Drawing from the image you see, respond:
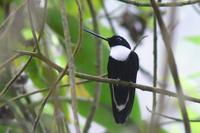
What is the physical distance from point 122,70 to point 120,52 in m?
0.07

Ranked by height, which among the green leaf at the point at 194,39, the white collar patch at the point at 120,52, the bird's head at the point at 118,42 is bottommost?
the white collar patch at the point at 120,52

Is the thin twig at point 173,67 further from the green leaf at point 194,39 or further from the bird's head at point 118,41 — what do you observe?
the green leaf at point 194,39

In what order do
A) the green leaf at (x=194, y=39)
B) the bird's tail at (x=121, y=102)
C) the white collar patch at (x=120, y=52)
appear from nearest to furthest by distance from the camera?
the bird's tail at (x=121, y=102)
the white collar patch at (x=120, y=52)
the green leaf at (x=194, y=39)

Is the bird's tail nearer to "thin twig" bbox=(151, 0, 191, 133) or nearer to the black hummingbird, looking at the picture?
the black hummingbird

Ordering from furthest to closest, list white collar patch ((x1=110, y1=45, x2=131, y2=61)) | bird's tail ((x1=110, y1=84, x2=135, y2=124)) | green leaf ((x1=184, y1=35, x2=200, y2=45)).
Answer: green leaf ((x1=184, y1=35, x2=200, y2=45)) → white collar patch ((x1=110, y1=45, x2=131, y2=61)) → bird's tail ((x1=110, y1=84, x2=135, y2=124))

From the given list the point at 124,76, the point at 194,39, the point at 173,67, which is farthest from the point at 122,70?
the point at 194,39

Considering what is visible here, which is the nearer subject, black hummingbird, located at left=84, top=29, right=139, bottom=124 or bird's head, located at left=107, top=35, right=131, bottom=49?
black hummingbird, located at left=84, top=29, right=139, bottom=124

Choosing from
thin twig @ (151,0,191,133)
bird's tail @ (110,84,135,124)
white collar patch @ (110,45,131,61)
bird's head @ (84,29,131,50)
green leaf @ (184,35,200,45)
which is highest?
green leaf @ (184,35,200,45)

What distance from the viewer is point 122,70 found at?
1550 millimetres

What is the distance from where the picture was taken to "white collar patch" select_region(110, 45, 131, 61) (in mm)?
1584

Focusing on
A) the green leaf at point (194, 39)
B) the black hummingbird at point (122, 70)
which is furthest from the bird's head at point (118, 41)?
the green leaf at point (194, 39)

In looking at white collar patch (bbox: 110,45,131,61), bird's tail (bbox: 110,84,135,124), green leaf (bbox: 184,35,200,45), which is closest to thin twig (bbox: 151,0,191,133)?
bird's tail (bbox: 110,84,135,124)

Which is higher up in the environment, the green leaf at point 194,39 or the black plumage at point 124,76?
the green leaf at point 194,39

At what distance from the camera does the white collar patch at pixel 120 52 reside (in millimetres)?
1584
